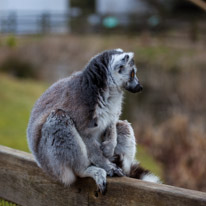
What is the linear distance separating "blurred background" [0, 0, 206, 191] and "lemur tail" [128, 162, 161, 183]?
1502 mm

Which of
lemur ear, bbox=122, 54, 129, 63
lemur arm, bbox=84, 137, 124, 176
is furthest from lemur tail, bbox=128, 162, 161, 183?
lemur ear, bbox=122, 54, 129, 63

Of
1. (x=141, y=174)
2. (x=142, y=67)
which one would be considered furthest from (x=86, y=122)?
(x=142, y=67)

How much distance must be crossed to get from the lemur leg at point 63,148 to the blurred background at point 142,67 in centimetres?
160

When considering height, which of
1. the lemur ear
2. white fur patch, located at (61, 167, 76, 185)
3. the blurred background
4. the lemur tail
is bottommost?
the blurred background

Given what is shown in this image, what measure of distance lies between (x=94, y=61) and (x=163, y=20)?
72.1 feet

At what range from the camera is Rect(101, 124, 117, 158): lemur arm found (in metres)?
2.49

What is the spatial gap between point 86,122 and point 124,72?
406 mm

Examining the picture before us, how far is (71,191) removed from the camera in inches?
87.4

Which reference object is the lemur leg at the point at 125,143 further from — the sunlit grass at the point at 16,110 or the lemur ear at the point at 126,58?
the sunlit grass at the point at 16,110

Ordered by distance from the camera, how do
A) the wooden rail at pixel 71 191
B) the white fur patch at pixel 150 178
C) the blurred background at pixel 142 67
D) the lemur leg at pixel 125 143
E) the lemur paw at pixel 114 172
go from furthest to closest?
the blurred background at pixel 142 67 → the lemur leg at pixel 125 143 → the white fur patch at pixel 150 178 → the lemur paw at pixel 114 172 → the wooden rail at pixel 71 191

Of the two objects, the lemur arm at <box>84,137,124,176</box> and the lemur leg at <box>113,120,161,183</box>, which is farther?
the lemur leg at <box>113,120,161,183</box>

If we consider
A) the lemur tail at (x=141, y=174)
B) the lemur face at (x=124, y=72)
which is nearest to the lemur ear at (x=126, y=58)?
the lemur face at (x=124, y=72)

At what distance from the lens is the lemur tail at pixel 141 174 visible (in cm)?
236

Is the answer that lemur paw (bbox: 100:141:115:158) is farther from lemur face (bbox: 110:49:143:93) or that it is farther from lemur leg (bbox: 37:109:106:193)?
lemur face (bbox: 110:49:143:93)
